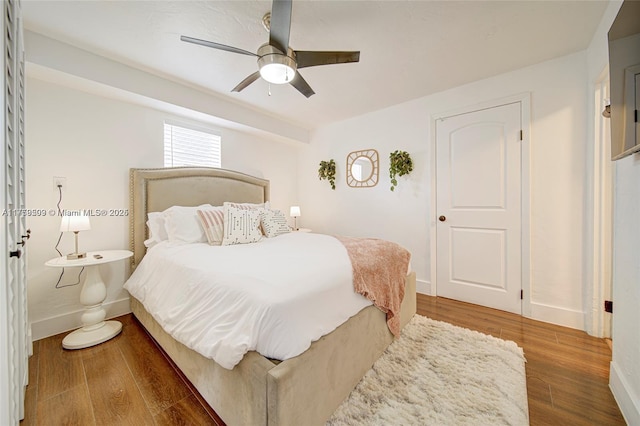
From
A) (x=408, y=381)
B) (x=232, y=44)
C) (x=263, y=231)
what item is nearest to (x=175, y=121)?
(x=232, y=44)

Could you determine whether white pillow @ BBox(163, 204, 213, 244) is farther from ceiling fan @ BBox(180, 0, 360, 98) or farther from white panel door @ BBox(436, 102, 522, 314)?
white panel door @ BBox(436, 102, 522, 314)

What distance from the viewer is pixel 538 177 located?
2.44 metres

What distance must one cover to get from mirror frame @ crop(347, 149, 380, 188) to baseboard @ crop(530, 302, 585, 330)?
2202 mm

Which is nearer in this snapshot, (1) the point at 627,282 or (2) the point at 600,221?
(1) the point at 627,282

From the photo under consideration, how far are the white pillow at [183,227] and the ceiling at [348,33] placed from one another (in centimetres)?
140

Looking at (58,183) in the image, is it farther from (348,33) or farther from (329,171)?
(329,171)

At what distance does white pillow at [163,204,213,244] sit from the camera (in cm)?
237

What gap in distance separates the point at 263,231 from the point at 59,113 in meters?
2.08

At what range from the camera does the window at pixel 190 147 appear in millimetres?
2961

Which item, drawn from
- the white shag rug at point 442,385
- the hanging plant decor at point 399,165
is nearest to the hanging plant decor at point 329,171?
the hanging plant decor at point 399,165

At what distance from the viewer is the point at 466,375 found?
1615 millimetres

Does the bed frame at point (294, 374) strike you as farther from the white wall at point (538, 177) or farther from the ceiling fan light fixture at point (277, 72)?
the ceiling fan light fixture at point (277, 72)

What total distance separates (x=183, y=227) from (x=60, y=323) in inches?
50.7

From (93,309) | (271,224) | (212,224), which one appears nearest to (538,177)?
(271,224)
